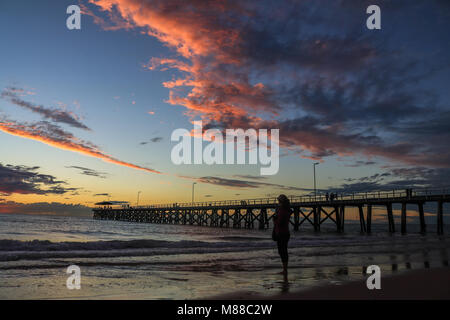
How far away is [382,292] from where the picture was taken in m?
5.12

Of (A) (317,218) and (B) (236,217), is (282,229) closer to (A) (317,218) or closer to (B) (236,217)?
(A) (317,218)

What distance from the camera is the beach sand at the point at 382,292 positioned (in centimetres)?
469

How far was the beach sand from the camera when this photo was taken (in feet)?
15.4

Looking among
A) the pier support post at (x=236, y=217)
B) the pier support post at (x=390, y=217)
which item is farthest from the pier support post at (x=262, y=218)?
the pier support post at (x=390, y=217)

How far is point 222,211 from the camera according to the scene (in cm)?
5759

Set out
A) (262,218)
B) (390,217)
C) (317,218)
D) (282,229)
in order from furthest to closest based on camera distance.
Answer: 1. (262,218)
2. (317,218)
3. (390,217)
4. (282,229)

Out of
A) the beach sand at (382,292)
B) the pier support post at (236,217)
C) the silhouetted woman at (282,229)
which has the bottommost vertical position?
the pier support post at (236,217)

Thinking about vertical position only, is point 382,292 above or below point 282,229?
below

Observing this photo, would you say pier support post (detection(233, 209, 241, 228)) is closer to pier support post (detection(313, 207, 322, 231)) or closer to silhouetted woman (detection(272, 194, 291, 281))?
pier support post (detection(313, 207, 322, 231))

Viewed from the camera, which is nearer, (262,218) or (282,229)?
(282,229)

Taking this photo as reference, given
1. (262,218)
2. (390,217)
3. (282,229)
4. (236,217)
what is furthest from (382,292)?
(236,217)

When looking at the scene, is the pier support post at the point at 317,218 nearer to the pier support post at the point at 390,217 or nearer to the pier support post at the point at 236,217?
the pier support post at the point at 390,217

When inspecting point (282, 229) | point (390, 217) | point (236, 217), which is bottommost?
point (236, 217)
